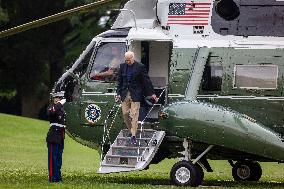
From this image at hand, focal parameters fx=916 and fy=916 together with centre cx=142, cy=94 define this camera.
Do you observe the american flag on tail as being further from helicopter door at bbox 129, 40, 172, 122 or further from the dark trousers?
the dark trousers

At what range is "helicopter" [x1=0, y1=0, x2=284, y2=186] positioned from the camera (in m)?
17.8

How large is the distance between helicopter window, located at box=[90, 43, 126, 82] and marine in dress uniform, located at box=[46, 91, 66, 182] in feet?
5.02

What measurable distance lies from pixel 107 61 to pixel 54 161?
2625 millimetres

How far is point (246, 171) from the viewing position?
2112cm

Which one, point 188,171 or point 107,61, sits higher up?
point 107,61

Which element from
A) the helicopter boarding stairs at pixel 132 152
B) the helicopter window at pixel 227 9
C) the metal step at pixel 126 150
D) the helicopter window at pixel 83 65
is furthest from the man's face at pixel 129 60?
the helicopter window at pixel 227 9

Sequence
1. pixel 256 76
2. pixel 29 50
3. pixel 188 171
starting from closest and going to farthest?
pixel 188 171 < pixel 256 76 < pixel 29 50

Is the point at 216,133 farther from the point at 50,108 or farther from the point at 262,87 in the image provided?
the point at 50,108

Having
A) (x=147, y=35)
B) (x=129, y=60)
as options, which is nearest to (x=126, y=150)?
(x=129, y=60)

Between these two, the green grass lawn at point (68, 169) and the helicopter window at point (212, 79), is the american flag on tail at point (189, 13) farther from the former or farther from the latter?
the green grass lawn at point (68, 169)

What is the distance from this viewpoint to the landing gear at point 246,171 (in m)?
21.0

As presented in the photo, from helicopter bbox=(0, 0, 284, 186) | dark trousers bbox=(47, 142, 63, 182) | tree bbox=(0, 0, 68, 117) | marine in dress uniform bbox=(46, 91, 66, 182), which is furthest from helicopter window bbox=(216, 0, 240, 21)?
tree bbox=(0, 0, 68, 117)

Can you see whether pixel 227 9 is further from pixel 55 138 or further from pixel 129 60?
pixel 55 138

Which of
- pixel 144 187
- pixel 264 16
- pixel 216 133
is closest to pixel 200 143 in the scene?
pixel 216 133
